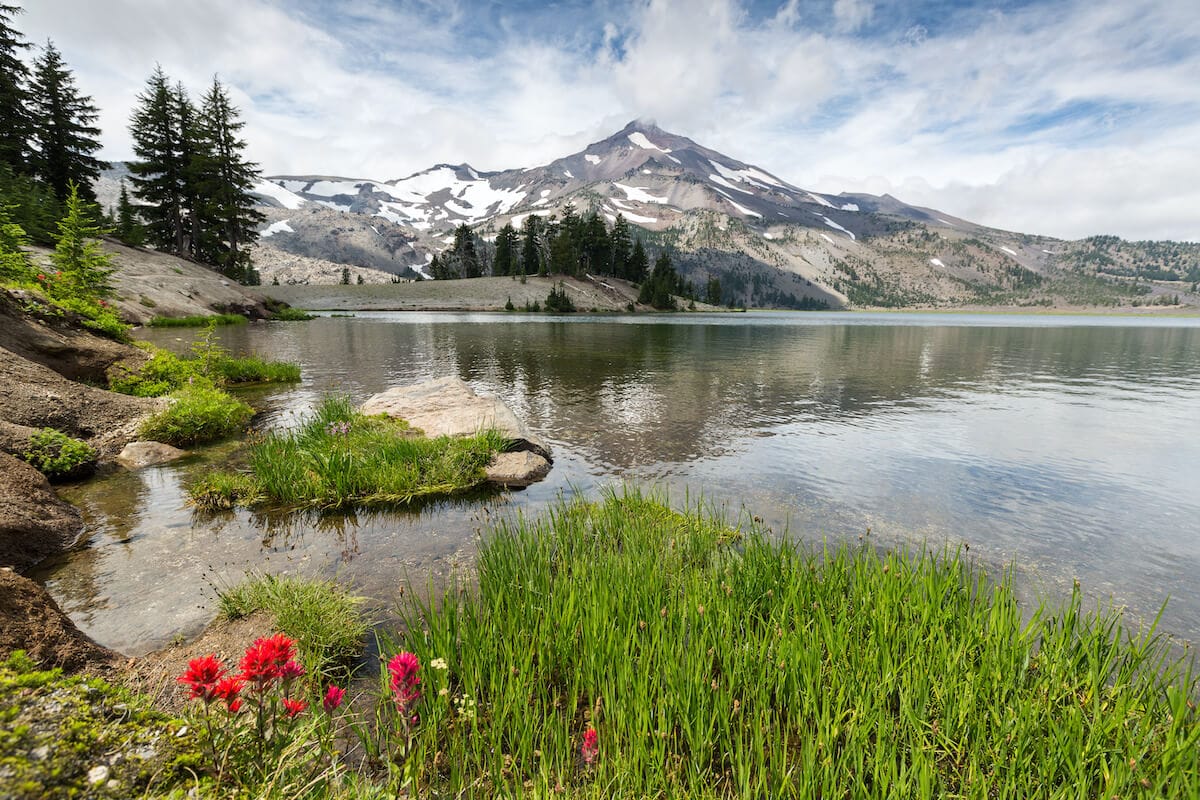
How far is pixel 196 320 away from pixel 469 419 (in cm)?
4407

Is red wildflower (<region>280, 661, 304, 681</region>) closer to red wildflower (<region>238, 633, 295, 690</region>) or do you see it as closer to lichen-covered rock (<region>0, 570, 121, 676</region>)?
red wildflower (<region>238, 633, 295, 690</region>)

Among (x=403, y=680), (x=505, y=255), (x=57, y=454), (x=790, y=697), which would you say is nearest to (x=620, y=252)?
(x=505, y=255)

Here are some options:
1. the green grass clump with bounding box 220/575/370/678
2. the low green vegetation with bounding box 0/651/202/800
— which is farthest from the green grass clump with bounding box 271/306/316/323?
the low green vegetation with bounding box 0/651/202/800

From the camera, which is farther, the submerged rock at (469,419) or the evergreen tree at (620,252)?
the evergreen tree at (620,252)

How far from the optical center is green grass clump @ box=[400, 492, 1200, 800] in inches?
130

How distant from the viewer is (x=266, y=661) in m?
2.60

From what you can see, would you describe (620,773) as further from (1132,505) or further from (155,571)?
(1132,505)

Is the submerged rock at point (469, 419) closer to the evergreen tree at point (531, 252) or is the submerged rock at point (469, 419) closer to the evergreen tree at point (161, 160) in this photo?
the evergreen tree at point (161, 160)

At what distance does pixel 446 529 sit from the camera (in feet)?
28.5

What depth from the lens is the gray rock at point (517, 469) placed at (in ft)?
36.9

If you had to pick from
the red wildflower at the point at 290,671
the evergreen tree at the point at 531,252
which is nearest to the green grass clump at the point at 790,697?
the red wildflower at the point at 290,671

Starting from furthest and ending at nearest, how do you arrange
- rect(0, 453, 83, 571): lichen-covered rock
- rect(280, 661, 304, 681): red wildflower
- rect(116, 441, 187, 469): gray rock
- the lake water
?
rect(116, 441, 187, 469): gray rock < the lake water < rect(0, 453, 83, 571): lichen-covered rock < rect(280, 661, 304, 681): red wildflower

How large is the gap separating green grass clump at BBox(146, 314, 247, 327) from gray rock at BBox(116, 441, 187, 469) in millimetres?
30756

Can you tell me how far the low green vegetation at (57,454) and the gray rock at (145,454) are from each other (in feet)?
3.19
